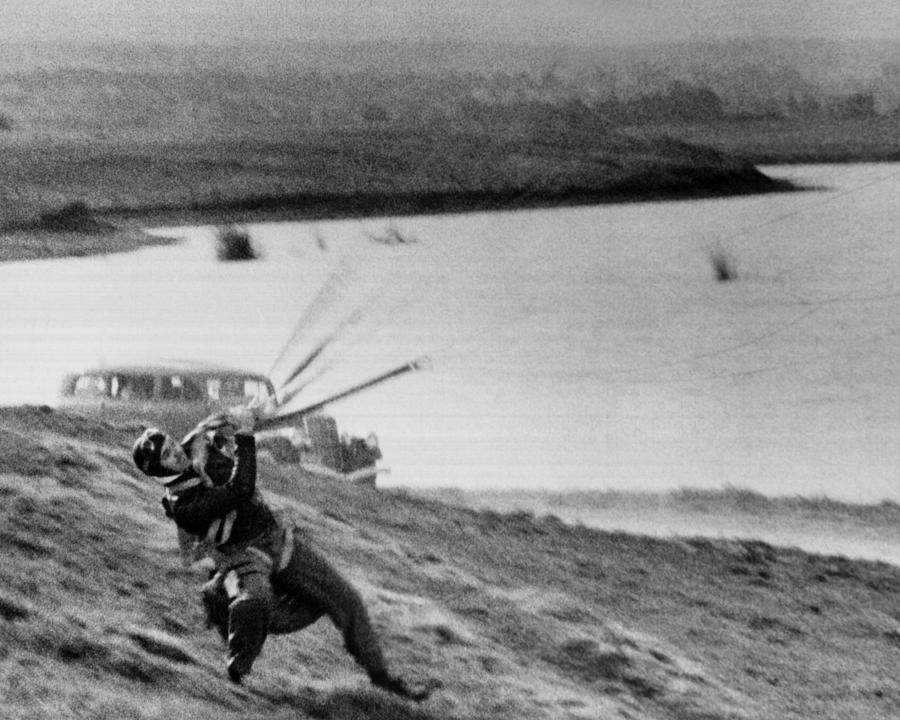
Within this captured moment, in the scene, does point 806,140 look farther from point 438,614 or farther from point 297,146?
point 438,614

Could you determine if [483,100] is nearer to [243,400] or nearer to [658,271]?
[658,271]

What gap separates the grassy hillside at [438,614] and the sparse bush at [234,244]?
65 centimetres

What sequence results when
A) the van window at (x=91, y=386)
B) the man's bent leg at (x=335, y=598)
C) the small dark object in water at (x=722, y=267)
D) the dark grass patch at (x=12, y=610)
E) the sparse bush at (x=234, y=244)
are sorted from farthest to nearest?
the small dark object in water at (x=722, y=267), the sparse bush at (x=234, y=244), the van window at (x=91, y=386), the man's bent leg at (x=335, y=598), the dark grass patch at (x=12, y=610)

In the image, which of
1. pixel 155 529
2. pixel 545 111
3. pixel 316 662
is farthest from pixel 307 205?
pixel 316 662

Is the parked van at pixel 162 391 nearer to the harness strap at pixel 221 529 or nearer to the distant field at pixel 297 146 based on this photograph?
the distant field at pixel 297 146

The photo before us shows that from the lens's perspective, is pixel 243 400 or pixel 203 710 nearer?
pixel 203 710

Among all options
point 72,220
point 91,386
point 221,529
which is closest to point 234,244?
point 72,220

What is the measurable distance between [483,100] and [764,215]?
1007 mm

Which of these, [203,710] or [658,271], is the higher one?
[658,271]

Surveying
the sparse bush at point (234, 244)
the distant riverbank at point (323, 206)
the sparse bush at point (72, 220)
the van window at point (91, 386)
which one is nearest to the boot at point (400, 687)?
the van window at point (91, 386)

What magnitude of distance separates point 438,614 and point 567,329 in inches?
43.0

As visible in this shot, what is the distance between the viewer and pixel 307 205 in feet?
17.7

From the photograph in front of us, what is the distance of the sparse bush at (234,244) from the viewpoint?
5.30m

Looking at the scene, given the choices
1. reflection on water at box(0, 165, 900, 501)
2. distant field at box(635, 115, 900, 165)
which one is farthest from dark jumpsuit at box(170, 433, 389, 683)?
distant field at box(635, 115, 900, 165)
